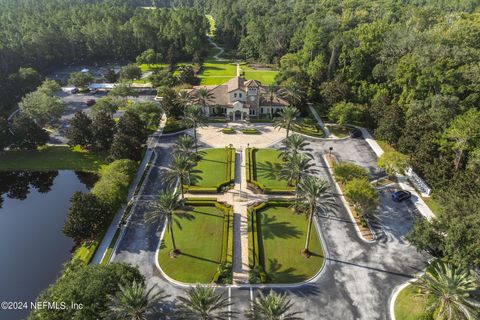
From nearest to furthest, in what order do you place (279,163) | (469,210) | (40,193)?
(469,210) → (40,193) → (279,163)

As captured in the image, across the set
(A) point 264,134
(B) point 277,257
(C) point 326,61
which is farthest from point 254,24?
(B) point 277,257

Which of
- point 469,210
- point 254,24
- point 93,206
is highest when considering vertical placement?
point 254,24

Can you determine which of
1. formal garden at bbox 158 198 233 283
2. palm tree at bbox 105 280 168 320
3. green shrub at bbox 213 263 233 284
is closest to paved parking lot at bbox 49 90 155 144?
formal garden at bbox 158 198 233 283

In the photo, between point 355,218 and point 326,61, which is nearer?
point 355,218

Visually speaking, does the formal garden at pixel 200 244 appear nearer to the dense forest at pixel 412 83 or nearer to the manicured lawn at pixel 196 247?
the manicured lawn at pixel 196 247

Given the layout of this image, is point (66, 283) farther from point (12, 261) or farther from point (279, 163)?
point (279, 163)
